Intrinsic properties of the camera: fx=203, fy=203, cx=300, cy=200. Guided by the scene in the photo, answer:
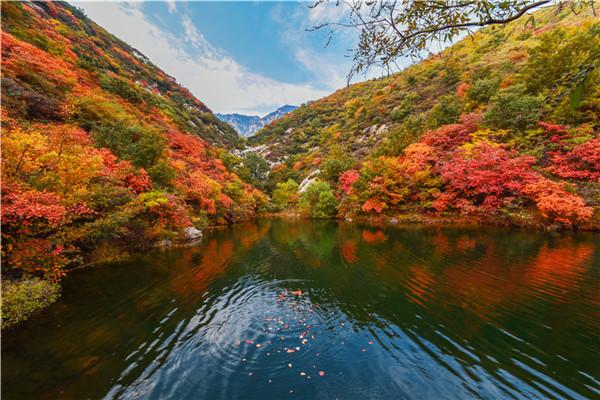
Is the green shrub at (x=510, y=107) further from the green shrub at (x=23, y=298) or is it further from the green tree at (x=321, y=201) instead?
the green shrub at (x=23, y=298)

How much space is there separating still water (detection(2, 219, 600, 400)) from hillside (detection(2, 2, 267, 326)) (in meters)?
1.84

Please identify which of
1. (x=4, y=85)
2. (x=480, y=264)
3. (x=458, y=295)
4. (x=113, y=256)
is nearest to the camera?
(x=458, y=295)

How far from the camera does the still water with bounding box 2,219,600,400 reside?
3.60m

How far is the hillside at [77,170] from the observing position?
5.76 meters

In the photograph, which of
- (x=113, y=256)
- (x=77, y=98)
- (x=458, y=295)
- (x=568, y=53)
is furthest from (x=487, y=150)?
(x=77, y=98)

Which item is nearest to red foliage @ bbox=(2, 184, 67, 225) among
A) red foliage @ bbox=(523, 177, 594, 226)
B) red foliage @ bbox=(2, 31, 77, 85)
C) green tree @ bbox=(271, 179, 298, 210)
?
red foliage @ bbox=(2, 31, 77, 85)

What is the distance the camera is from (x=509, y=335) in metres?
4.68

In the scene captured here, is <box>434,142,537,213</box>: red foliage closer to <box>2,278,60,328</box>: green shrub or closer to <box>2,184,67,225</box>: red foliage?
<box>2,184,67,225</box>: red foliage

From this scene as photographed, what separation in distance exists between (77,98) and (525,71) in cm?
4058

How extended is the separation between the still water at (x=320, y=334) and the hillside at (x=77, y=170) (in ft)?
6.05

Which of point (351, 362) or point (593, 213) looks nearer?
point (351, 362)

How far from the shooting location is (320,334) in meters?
4.94

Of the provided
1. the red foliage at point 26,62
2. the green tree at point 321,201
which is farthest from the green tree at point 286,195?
the red foliage at point 26,62

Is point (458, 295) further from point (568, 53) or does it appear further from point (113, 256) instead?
point (568, 53)
